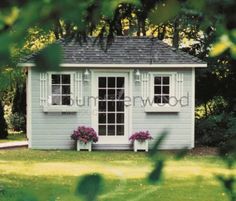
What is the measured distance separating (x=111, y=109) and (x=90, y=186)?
16.7 m

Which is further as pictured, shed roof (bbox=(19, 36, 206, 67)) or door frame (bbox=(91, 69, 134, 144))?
door frame (bbox=(91, 69, 134, 144))

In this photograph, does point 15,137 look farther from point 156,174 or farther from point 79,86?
point 156,174

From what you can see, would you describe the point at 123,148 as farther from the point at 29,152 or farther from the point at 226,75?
the point at 226,75

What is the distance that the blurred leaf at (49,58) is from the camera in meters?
0.68

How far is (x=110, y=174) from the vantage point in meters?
12.8

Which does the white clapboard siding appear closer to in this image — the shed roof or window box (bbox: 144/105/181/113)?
window box (bbox: 144/105/181/113)

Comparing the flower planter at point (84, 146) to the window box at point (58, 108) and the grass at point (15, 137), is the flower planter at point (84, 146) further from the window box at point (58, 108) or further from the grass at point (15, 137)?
the grass at point (15, 137)

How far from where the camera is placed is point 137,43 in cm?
1811

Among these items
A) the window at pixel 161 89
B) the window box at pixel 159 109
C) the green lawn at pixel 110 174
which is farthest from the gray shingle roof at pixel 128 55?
the green lawn at pixel 110 174

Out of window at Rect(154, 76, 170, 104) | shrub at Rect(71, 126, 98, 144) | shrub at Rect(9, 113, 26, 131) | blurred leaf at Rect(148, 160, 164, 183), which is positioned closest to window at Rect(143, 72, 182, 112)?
window at Rect(154, 76, 170, 104)

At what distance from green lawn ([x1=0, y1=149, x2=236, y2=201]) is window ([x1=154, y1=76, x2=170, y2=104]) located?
5.76 feet

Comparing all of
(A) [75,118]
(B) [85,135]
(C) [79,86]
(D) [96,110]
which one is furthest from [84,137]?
(C) [79,86]

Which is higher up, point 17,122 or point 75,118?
point 75,118

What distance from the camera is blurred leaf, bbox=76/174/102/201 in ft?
2.56
